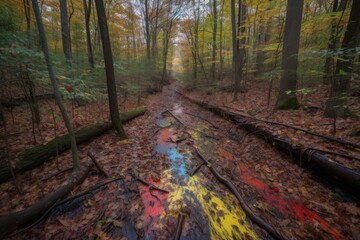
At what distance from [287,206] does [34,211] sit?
15.1 feet

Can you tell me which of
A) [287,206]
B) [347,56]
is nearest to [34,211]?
[287,206]

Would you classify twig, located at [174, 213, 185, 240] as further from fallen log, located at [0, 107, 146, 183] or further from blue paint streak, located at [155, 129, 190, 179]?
fallen log, located at [0, 107, 146, 183]

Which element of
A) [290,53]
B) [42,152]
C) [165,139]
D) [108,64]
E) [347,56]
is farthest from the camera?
[290,53]

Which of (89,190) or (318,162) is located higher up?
(318,162)

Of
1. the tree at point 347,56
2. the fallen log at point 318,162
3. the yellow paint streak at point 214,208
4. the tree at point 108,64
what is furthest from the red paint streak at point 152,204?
the tree at point 347,56

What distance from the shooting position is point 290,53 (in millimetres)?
6742

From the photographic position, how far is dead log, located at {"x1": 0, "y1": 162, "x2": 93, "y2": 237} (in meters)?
2.38

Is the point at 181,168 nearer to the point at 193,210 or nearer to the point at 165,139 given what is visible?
the point at 193,210

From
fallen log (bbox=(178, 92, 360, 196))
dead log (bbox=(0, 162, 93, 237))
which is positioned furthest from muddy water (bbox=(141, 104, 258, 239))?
fallen log (bbox=(178, 92, 360, 196))

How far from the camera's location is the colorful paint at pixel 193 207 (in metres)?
2.58

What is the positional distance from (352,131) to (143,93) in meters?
13.8

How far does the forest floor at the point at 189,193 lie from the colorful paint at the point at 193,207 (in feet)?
0.05

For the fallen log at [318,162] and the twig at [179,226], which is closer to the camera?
the twig at [179,226]

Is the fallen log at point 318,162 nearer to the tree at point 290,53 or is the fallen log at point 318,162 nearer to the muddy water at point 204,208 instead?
the muddy water at point 204,208
